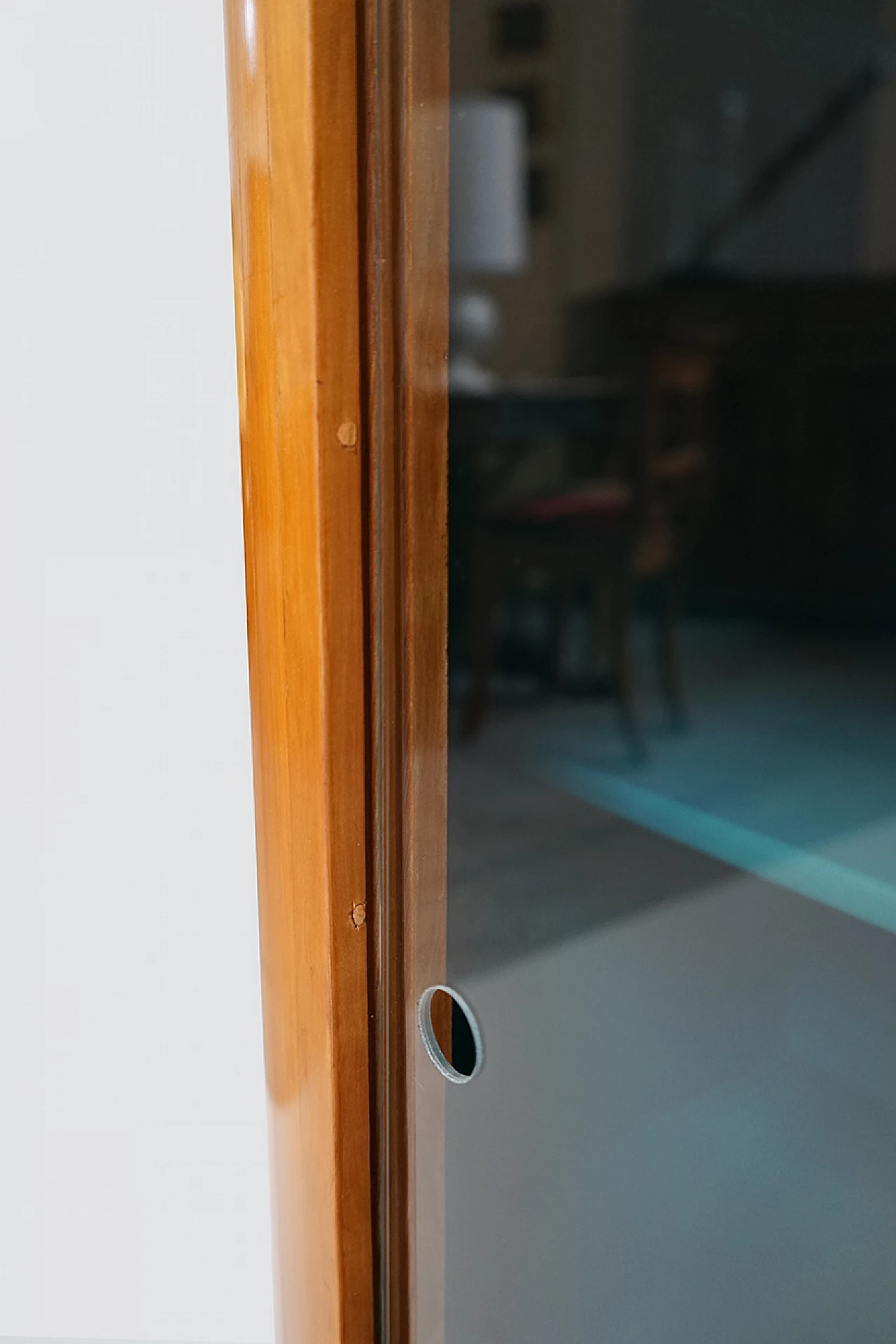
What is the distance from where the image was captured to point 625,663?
0.45 m

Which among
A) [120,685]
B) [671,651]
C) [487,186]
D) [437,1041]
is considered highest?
[487,186]

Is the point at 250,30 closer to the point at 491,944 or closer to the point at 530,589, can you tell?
the point at 530,589

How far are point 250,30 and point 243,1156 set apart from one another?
0.74 metres

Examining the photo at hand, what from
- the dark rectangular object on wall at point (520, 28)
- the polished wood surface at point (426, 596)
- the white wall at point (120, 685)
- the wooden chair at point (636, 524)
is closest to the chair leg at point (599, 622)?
the wooden chair at point (636, 524)

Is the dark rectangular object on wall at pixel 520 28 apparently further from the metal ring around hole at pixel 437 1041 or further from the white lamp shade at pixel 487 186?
the metal ring around hole at pixel 437 1041

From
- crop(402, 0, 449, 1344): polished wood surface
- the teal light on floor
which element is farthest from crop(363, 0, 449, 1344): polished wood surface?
the teal light on floor

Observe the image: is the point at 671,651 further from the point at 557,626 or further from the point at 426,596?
the point at 426,596

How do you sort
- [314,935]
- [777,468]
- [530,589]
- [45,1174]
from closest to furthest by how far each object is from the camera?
[777,468]
[530,589]
[314,935]
[45,1174]

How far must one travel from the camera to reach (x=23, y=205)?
2.32ft

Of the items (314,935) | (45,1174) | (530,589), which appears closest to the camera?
(530,589)

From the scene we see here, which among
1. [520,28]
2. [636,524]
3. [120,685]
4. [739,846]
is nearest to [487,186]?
[520,28]

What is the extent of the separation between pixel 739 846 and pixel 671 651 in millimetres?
77

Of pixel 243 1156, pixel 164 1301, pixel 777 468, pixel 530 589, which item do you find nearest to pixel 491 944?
pixel 530 589

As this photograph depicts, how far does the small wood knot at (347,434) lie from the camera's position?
560 mm
